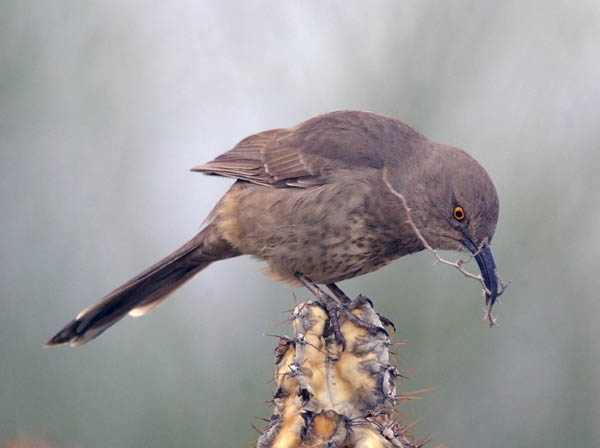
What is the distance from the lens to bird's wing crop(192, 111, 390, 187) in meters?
5.03

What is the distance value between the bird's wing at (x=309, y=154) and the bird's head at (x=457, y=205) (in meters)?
0.31

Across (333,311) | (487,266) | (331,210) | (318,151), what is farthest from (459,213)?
(333,311)

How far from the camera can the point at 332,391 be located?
3201 millimetres

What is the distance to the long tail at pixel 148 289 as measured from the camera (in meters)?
5.29

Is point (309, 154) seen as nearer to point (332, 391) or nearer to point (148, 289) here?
point (148, 289)

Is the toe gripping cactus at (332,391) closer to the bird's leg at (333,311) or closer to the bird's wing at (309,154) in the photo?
the bird's leg at (333,311)

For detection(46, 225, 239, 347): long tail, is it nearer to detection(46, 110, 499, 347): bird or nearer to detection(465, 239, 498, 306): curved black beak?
detection(46, 110, 499, 347): bird

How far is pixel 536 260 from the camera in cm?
642

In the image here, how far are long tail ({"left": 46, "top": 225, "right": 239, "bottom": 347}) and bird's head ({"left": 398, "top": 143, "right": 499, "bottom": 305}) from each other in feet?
3.69

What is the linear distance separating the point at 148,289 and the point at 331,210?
130 centimetres

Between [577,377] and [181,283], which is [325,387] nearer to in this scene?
[181,283]

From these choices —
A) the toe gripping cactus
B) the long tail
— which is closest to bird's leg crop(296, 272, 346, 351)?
the toe gripping cactus

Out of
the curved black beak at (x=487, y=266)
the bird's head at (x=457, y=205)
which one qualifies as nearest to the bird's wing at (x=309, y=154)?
the bird's head at (x=457, y=205)

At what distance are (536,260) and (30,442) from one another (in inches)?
161
